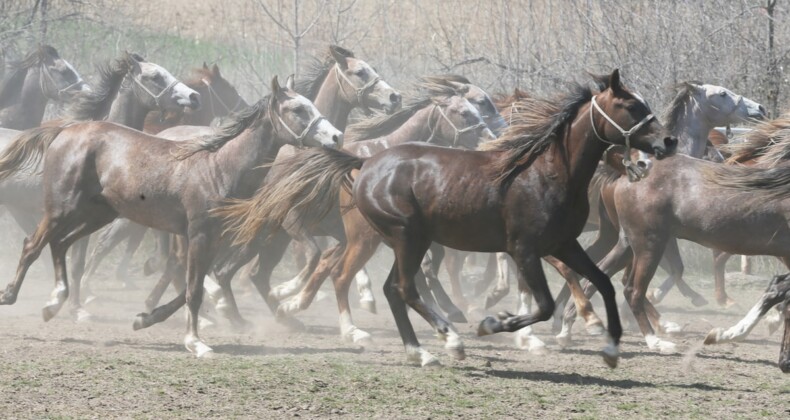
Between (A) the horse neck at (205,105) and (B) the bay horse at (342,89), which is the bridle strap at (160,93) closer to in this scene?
(B) the bay horse at (342,89)

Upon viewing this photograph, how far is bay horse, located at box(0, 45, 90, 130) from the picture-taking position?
12.9 metres

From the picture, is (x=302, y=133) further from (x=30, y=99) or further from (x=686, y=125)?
(x=30, y=99)

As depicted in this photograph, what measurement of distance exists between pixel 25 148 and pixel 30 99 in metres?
3.59

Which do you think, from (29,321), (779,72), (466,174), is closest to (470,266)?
(779,72)

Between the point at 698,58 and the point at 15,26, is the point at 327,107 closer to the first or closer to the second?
the point at 698,58

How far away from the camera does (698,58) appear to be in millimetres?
15852

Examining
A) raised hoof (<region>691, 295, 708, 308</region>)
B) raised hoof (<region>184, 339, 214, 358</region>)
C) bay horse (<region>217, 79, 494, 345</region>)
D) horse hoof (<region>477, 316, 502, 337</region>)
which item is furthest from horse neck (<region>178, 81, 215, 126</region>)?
horse hoof (<region>477, 316, 502, 337</region>)

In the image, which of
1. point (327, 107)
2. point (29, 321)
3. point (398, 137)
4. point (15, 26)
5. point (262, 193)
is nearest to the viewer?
point (262, 193)

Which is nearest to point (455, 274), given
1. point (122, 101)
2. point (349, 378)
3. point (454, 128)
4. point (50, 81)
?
point (454, 128)

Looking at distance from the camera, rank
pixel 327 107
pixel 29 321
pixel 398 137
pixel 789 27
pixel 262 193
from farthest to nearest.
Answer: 1. pixel 789 27
2. pixel 327 107
3. pixel 398 137
4. pixel 29 321
5. pixel 262 193

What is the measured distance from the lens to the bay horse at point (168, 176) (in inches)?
334

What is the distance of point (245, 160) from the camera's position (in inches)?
341

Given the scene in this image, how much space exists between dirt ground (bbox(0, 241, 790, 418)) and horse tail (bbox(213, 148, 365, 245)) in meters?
0.93

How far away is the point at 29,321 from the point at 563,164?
16.1 ft
